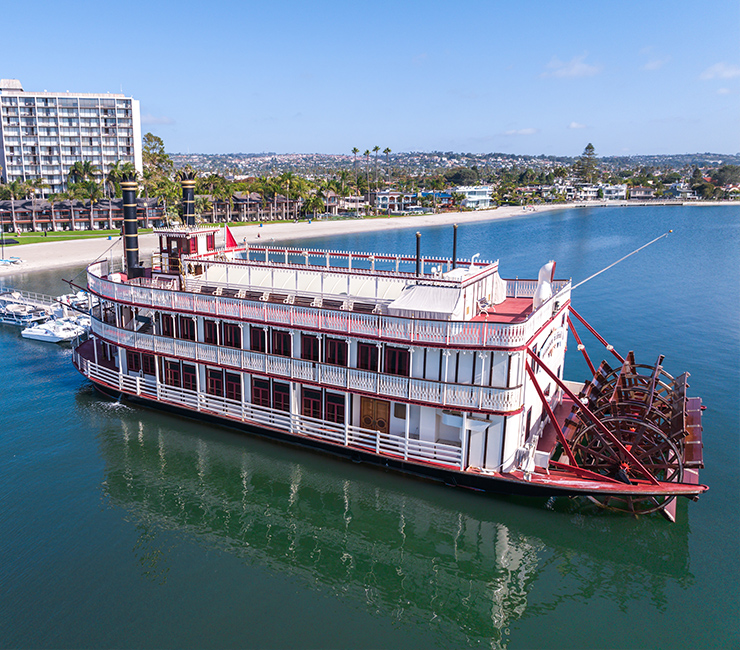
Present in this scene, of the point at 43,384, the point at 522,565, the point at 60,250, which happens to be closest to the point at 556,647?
the point at 522,565

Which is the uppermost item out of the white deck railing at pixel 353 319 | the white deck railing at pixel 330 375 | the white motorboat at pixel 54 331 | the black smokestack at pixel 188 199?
the black smokestack at pixel 188 199

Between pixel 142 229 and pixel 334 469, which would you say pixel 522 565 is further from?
pixel 142 229

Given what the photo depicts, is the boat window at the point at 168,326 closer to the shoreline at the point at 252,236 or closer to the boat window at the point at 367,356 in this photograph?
the boat window at the point at 367,356

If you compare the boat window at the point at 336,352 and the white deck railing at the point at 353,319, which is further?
the boat window at the point at 336,352

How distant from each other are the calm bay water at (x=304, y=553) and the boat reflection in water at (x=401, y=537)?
62 mm

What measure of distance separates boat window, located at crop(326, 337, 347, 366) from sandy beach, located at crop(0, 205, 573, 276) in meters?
11.6

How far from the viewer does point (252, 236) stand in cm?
10869

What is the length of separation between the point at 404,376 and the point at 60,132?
138 m

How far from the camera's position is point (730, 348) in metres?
39.5

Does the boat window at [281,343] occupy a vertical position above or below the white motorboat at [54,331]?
above

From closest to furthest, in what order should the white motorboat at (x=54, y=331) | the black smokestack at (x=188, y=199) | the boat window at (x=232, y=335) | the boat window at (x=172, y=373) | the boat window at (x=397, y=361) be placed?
the boat window at (x=397, y=361), the boat window at (x=232, y=335), the boat window at (x=172, y=373), the black smokestack at (x=188, y=199), the white motorboat at (x=54, y=331)

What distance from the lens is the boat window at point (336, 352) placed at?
2167cm

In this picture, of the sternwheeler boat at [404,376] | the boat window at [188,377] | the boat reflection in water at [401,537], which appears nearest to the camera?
the boat reflection in water at [401,537]

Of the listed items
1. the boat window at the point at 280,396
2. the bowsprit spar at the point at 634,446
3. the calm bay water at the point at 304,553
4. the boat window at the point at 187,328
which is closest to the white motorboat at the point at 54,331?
the calm bay water at the point at 304,553
